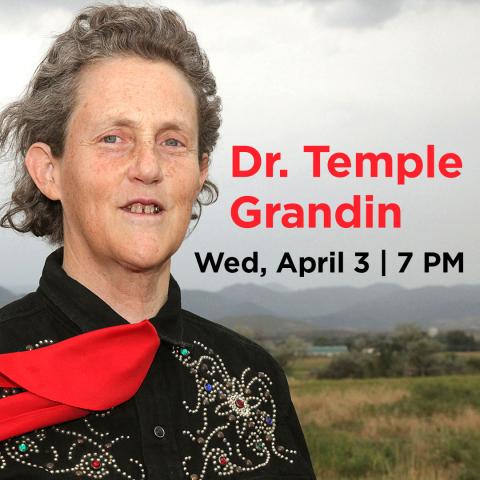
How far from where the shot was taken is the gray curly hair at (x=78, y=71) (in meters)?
2.45

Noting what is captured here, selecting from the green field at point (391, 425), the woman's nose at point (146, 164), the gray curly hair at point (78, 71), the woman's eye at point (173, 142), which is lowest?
the green field at point (391, 425)

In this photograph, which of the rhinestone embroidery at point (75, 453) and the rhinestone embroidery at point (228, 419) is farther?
the rhinestone embroidery at point (228, 419)

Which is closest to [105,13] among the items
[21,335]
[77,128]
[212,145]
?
[77,128]

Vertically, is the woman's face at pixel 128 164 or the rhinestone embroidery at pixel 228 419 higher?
the woman's face at pixel 128 164

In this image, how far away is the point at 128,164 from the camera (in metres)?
2.31

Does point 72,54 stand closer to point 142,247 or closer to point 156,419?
point 142,247

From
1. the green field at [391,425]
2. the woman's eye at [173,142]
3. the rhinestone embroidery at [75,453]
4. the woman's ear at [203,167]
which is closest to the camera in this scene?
the rhinestone embroidery at [75,453]

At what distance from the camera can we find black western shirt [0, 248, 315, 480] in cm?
224

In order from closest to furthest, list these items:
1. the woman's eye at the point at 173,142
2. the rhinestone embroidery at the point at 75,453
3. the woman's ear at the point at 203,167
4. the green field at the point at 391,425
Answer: the rhinestone embroidery at the point at 75,453, the woman's eye at the point at 173,142, the woman's ear at the point at 203,167, the green field at the point at 391,425

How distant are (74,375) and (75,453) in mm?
210

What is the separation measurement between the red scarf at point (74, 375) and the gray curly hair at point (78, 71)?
0.54m

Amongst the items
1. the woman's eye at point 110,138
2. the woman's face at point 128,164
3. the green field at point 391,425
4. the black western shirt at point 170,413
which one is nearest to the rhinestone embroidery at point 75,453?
the black western shirt at point 170,413

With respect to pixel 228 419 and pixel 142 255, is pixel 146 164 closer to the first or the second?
pixel 142 255

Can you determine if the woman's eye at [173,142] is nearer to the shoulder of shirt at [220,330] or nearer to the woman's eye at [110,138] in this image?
the woman's eye at [110,138]
